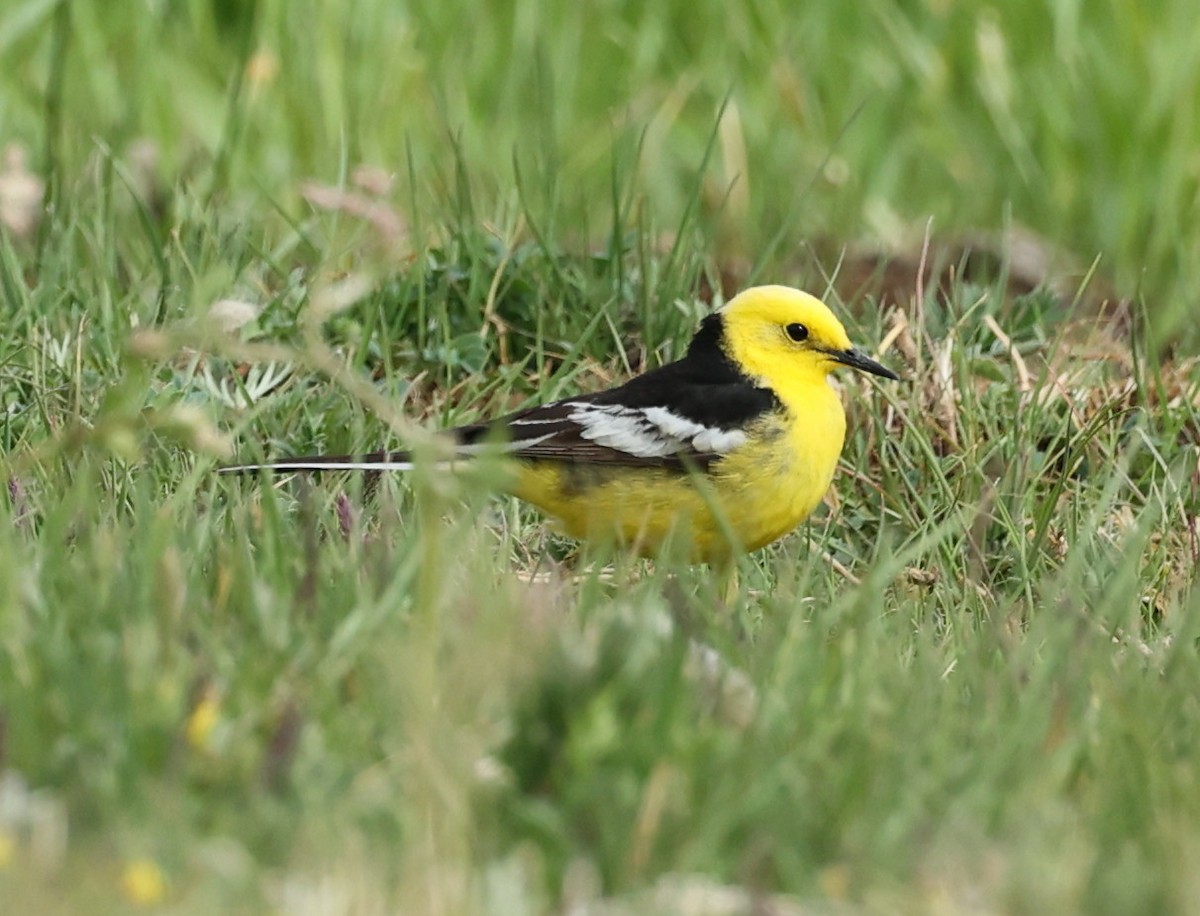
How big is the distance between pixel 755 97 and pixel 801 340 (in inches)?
120

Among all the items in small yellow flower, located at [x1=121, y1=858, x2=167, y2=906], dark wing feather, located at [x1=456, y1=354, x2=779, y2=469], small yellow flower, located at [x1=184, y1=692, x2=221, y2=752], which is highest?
small yellow flower, located at [x1=121, y1=858, x2=167, y2=906]

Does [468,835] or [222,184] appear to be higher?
[468,835]

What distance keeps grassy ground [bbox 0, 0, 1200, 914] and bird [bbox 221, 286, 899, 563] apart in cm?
15

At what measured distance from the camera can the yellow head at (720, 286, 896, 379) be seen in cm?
538

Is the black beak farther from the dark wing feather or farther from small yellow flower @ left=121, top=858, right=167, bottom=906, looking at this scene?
small yellow flower @ left=121, top=858, right=167, bottom=906

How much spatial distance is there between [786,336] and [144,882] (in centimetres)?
326

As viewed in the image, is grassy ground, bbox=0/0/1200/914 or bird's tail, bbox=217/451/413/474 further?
bird's tail, bbox=217/451/413/474

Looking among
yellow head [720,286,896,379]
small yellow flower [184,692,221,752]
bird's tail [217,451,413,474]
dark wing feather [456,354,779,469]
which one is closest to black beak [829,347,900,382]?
yellow head [720,286,896,379]

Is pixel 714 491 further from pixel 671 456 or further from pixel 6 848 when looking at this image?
pixel 6 848

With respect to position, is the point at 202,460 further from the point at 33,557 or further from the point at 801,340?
the point at 801,340

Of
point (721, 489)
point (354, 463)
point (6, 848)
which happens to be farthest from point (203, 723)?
point (721, 489)

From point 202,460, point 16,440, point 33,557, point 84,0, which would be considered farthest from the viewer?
point 84,0

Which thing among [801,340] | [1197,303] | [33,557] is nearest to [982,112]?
[1197,303]

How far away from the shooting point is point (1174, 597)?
4363 millimetres
